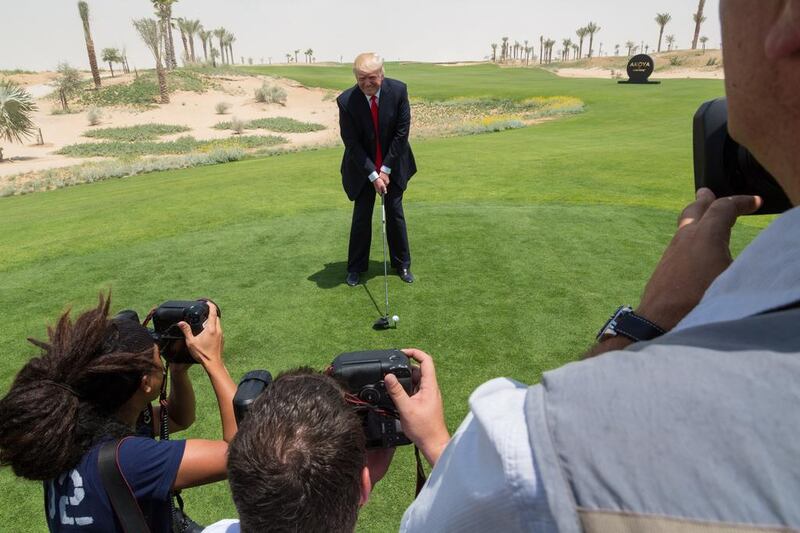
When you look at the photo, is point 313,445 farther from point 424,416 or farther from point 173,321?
point 173,321

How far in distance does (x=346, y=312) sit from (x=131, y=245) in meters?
3.63

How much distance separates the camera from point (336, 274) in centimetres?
535

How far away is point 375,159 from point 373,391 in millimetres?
4026

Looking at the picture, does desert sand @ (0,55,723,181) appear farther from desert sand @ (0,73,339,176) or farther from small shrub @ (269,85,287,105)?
small shrub @ (269,85,287,105)

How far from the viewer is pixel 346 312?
448 cm

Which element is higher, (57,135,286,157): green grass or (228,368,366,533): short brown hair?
(228,368,366,533): short brown hair

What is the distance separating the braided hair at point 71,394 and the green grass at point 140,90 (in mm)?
42234

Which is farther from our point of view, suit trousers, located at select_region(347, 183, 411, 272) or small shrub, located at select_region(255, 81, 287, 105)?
small shrub, located at select_region(255, 81, 287, 105)

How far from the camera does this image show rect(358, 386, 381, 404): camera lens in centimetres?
146

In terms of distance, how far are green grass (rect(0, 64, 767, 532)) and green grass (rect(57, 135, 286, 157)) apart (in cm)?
1616

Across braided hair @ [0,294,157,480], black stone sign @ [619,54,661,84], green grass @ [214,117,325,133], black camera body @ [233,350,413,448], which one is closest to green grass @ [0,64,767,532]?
braided hair @ [0,294,157,480]

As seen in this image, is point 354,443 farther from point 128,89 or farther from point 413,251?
point 128,89

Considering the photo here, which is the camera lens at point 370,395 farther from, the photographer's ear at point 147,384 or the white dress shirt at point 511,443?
the photographer's ear at point 147,384

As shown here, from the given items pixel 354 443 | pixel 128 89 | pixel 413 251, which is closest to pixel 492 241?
pixel 413 251
